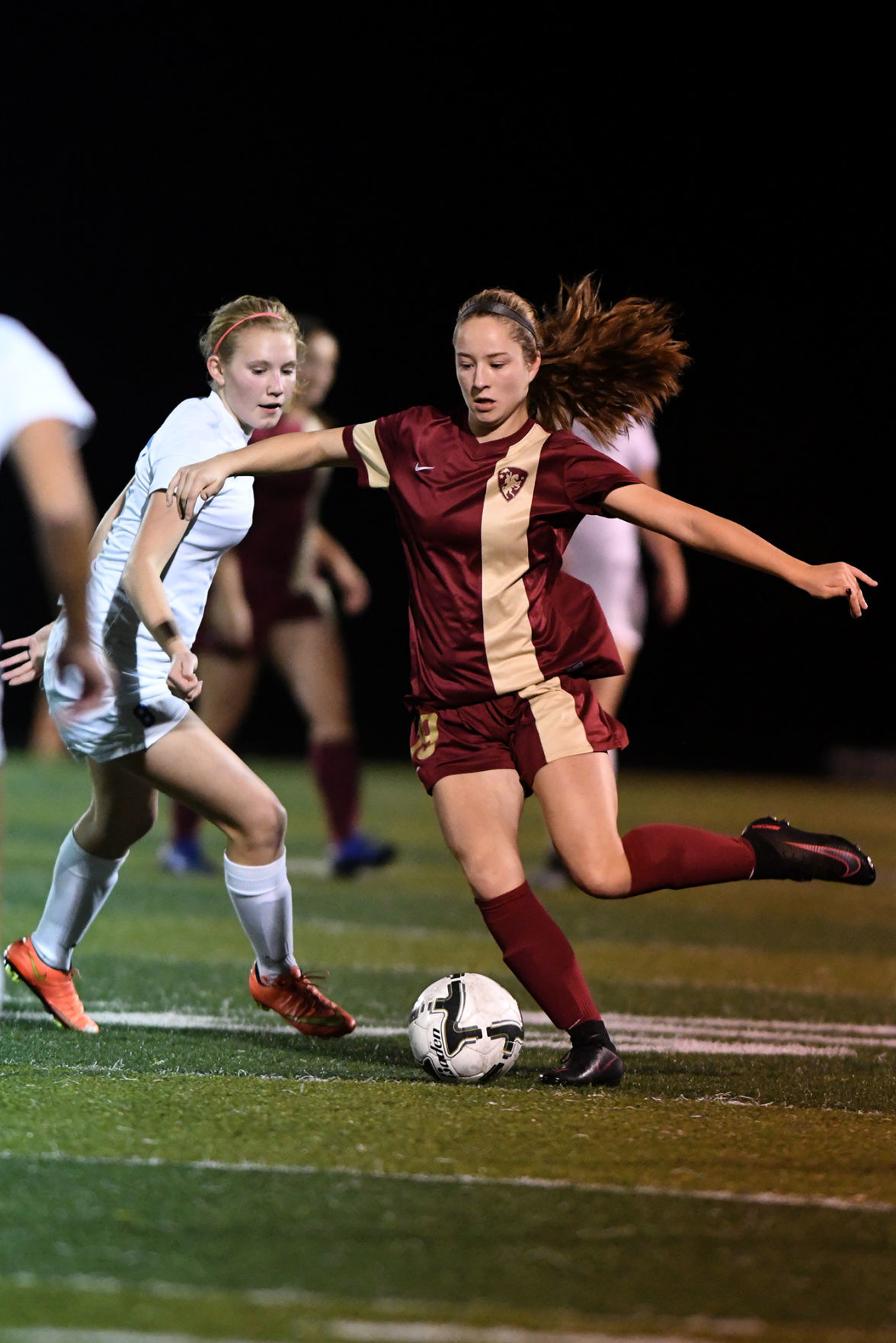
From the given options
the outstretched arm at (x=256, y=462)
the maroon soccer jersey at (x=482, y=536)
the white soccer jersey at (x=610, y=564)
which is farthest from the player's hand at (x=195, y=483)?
the white soccer jersey at (x=610, y=564)

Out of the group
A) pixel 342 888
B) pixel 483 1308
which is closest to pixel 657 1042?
pixel 483 1308

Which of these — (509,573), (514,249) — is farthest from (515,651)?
(514,249)

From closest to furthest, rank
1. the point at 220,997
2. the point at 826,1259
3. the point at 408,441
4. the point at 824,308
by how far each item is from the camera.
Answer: the point at 826,1259
the point at 408,441
the point at 220,997
the point at 824,308

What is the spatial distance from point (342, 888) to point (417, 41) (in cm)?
1350

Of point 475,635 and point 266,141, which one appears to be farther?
point 266,141

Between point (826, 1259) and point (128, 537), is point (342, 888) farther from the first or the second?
point (826, 1259)

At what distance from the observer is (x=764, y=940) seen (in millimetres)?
7629

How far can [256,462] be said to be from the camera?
4.01 metres

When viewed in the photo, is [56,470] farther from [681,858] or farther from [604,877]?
[681,858]

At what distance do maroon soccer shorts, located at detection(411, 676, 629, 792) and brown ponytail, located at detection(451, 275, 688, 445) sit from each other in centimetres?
66

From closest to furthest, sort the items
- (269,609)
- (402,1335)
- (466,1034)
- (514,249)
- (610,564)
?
1. (402,1335)
2. (466,1034)
3. (610,564)
4. (269,609)
5. (514,249)

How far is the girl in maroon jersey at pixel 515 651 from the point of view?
3996 mm

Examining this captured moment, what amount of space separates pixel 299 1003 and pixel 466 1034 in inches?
29.1

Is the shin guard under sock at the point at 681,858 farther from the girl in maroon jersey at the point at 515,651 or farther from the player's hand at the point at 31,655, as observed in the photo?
the player's hand at the point at 31,655
